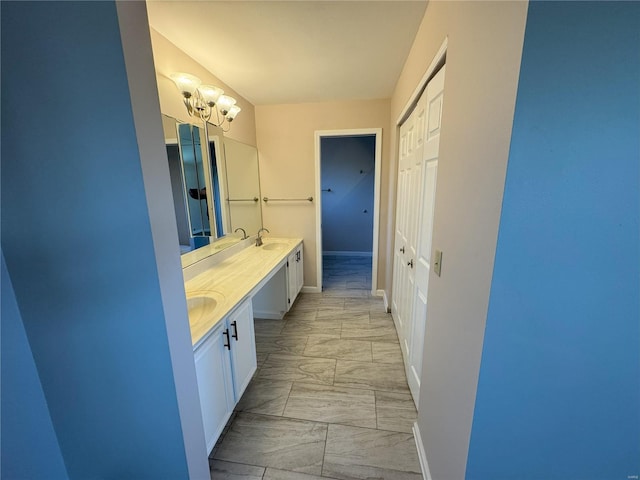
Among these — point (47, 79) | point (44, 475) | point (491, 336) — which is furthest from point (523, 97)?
point (44, 475)

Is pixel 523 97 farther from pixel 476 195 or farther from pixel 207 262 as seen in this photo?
pixel 207 262

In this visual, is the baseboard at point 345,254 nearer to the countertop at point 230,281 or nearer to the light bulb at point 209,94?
the countertop at point 230,281

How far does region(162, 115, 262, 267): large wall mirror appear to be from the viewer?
6.12ft

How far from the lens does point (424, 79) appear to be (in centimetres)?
147

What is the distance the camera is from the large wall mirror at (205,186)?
187cm

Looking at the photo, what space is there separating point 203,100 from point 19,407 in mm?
2041

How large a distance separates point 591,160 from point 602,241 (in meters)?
0.21

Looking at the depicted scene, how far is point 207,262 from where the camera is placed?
219cm

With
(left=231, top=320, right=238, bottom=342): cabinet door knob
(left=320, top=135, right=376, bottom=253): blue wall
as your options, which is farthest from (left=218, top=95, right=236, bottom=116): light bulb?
(left=320, top=135, right=376, bottom=253): blue wall

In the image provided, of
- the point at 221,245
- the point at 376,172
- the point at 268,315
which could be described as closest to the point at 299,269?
the point at 268,315

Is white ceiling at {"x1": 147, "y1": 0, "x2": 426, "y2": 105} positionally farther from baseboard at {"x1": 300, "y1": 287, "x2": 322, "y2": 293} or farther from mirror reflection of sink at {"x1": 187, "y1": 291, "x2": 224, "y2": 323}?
baseboard at {"x1": 300, "y1": 287, "x2": 322, "y2": 293}

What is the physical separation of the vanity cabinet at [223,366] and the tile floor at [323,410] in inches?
8.0

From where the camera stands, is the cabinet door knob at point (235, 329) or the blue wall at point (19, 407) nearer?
the blue wall at point (19, 407)

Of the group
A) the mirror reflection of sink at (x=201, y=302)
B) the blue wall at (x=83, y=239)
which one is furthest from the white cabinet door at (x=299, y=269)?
the blue wall at (x=83, y=239)
